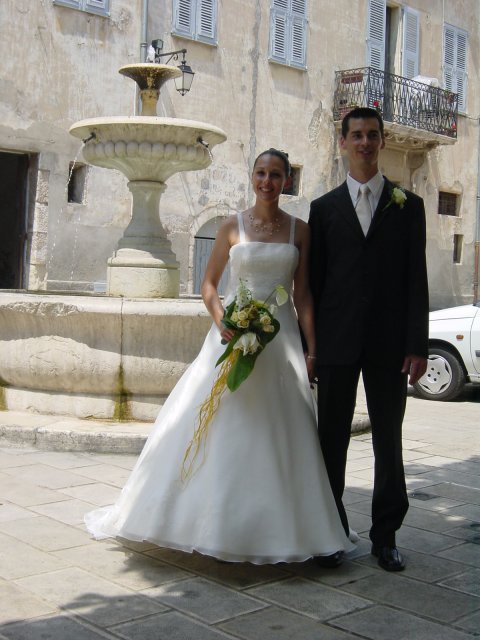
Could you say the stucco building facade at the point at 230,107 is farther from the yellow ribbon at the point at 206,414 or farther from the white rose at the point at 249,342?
the white rose at the point at 249,342

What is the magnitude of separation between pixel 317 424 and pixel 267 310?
0.61m

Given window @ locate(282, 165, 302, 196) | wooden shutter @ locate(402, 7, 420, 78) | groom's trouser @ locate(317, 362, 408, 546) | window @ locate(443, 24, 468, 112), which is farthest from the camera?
window @ locate(443, 24, 468, 112)

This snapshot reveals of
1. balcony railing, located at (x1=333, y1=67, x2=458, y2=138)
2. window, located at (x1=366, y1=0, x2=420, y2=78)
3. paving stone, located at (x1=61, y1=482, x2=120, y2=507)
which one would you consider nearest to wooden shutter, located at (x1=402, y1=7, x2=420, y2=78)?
window, located at (x1=366, y1=0, x2=420, y2=78)

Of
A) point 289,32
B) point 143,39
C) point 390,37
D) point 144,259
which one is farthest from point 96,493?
point 390,37

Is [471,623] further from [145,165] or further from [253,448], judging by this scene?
[145,165]

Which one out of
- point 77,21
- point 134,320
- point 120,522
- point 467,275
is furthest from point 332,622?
point 467,275

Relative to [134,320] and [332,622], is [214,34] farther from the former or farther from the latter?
[332,622]

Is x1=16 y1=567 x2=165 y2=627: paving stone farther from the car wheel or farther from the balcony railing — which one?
the balcony railing

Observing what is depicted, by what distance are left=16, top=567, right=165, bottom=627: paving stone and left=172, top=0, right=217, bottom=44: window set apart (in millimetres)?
15351

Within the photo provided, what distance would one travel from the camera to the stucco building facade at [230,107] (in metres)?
16.2

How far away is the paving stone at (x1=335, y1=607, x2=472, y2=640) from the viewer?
3350mm

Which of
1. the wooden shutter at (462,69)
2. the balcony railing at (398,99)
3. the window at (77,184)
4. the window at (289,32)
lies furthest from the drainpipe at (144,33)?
the wooden shutter at (462,69)

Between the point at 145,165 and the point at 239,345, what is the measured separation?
4817 mm

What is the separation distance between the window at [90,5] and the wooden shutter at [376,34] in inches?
295
